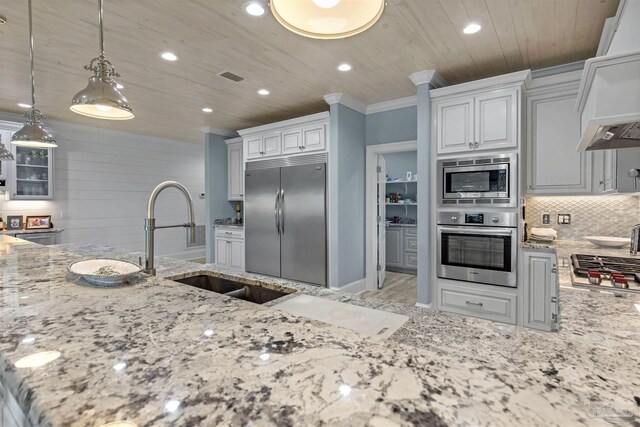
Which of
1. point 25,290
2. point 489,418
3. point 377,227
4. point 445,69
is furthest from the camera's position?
point 377,227

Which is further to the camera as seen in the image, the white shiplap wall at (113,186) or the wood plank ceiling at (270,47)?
the white shiplap wall at (113,186)

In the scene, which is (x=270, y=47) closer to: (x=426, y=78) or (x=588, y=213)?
(x=426, y=78)

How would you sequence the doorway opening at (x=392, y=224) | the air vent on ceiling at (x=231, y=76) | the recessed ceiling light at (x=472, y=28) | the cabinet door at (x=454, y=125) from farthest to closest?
1. the doorway opening at (x=392, y=224)
2. the air vent on ceiling at (x=231, y=76)
3. the cabinet door at (x=454, y=125)
4. the recessed ceiling light at (x=472, y=28)

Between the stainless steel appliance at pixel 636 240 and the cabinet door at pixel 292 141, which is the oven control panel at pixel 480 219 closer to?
the stainless steel appliance at pixel 636 240

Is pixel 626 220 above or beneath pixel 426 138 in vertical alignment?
beneath

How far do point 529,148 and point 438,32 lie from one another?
136 centimetres

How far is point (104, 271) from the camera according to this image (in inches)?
52.6

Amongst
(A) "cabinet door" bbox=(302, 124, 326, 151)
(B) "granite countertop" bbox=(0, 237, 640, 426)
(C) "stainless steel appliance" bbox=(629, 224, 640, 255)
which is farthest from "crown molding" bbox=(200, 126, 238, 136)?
(C) "stainless steel appliance" bbox=(629, 224, 640, 255)

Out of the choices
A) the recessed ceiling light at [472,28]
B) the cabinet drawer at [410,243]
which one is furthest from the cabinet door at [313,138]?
the cabinet drawer at [410,243]

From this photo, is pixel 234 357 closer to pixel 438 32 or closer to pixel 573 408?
pixel 573 408

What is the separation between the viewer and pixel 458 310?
3.07 m

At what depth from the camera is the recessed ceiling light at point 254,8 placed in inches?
81.4

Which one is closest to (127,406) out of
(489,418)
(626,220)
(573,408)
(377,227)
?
(489,418)

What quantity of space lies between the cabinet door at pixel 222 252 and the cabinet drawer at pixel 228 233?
3.3 inches
